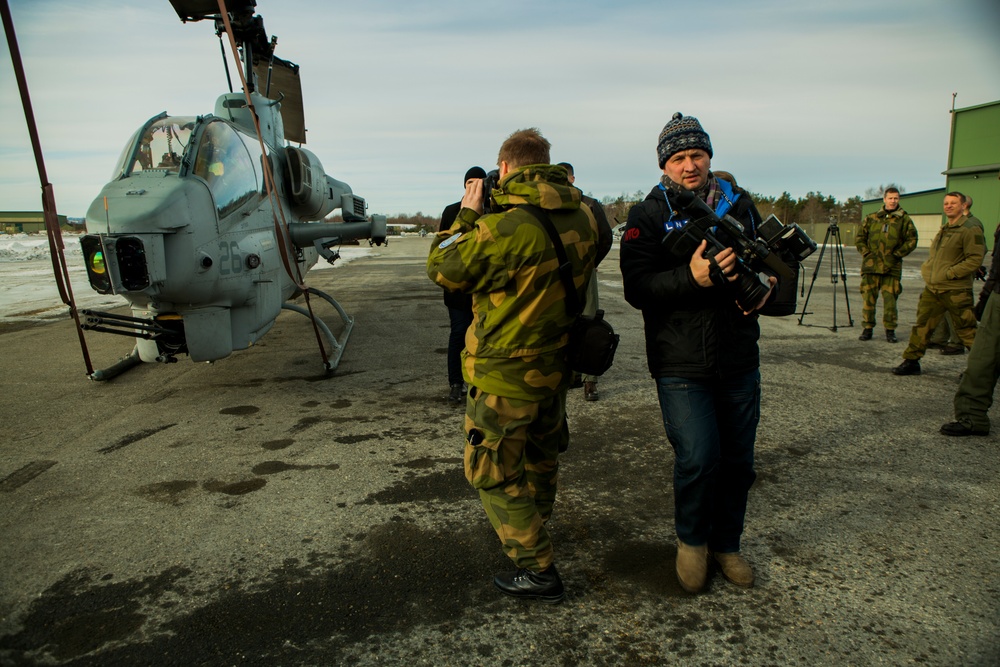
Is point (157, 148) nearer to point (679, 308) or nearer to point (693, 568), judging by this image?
point (679, 308)

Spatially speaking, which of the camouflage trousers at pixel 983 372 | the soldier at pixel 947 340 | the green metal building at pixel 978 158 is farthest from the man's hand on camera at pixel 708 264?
the green metal building at pixel 978 158

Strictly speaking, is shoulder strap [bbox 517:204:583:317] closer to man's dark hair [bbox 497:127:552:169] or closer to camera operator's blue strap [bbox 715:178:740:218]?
man's dark hair [bbox 497:127:552:169]

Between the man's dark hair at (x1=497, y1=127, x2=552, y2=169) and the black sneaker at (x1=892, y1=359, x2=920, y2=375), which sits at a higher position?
the man's dark hair at (x1=497, y1=127, x2=552, y2=169)

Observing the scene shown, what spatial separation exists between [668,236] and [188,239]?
12.8 feet

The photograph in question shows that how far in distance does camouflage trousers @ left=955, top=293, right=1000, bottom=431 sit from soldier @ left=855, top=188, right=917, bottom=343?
11.2ft

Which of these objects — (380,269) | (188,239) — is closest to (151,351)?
(188,239)

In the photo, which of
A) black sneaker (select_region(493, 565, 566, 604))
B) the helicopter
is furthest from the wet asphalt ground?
the helicopter

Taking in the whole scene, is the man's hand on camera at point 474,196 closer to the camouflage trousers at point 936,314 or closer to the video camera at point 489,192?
the video camera at point 489,192

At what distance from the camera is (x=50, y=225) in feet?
→ 13.8

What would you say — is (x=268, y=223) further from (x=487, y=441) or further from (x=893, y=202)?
(x=893, y=202)

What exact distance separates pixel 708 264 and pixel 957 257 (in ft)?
17.9

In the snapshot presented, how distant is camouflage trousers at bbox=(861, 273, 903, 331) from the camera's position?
789 centimetres

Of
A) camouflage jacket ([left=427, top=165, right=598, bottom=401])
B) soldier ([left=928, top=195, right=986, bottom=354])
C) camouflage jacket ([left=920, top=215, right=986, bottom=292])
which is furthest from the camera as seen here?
soldier ([left=928, top=195, right=986, bottom=354])

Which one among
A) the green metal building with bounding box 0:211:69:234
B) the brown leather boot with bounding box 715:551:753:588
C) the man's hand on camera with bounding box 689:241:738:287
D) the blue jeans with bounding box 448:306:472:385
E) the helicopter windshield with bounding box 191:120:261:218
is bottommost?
the brown leather boot with bounding box 715:551:753:588
